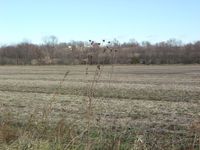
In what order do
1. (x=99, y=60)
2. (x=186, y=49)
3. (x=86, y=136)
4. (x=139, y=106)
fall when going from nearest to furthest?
1. (x=99, y=60)
2. (x=86, y=136)
3. (x=139, y=106)
4. (x=186, y=49)

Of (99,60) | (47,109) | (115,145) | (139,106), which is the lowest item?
(139,106)

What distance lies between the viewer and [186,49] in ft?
467

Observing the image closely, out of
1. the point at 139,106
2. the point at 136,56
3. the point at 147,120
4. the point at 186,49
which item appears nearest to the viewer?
the point at 147,120

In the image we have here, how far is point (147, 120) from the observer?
15789 mm

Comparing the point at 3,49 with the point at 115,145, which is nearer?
the point at 115,145

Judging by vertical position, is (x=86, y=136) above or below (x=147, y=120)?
above

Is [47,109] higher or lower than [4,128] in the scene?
higher

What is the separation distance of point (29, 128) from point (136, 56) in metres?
119

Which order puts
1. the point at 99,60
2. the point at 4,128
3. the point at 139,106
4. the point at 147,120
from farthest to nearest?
the point at 139,106, the point at 147,120, the point at 4,128, the point at 99,60

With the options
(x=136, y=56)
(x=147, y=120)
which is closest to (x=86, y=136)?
(x=147, y=120)

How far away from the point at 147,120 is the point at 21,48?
13441 centimetres

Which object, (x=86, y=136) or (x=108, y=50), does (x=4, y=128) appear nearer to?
(x=86, y=136)

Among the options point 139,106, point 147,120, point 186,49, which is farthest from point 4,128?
point 186,49

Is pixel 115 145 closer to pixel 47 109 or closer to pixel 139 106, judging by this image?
pixel 47 109
